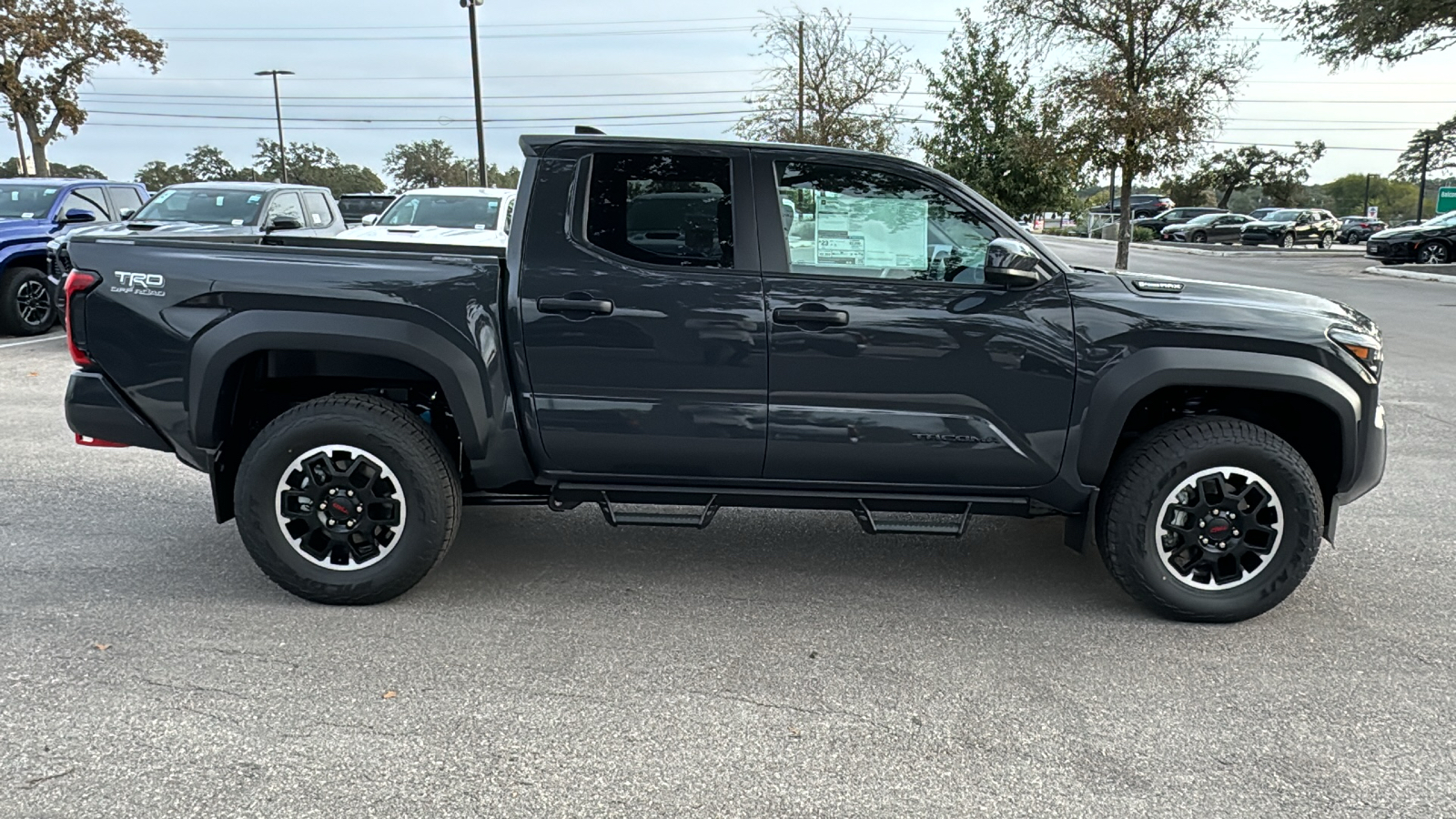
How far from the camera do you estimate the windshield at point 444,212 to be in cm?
1270

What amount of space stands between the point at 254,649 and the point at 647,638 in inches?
55.2

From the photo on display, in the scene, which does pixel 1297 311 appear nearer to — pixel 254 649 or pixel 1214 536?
pixel 1214 536

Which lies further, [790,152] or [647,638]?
[790,152]

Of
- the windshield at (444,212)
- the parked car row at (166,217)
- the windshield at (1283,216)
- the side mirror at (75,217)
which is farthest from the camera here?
the windshield at (1283,216)

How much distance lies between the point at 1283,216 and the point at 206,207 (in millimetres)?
41940

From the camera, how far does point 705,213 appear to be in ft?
13.8

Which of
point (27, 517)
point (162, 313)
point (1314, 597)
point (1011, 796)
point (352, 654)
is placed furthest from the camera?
point (27, 517)

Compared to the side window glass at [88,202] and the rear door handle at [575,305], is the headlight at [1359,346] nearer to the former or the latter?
the rear door handle at [575,305]

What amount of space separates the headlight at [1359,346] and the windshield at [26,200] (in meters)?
12.8

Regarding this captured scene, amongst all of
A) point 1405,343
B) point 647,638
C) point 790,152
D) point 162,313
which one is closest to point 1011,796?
point 647,638

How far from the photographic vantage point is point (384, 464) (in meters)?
4.10

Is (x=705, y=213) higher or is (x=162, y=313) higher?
(x=705, y=213)

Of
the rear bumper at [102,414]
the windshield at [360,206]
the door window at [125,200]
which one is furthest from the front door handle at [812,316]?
the windshield at [360,206]

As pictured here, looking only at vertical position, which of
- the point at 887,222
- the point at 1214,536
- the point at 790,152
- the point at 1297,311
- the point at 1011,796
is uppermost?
the point at 790,152
